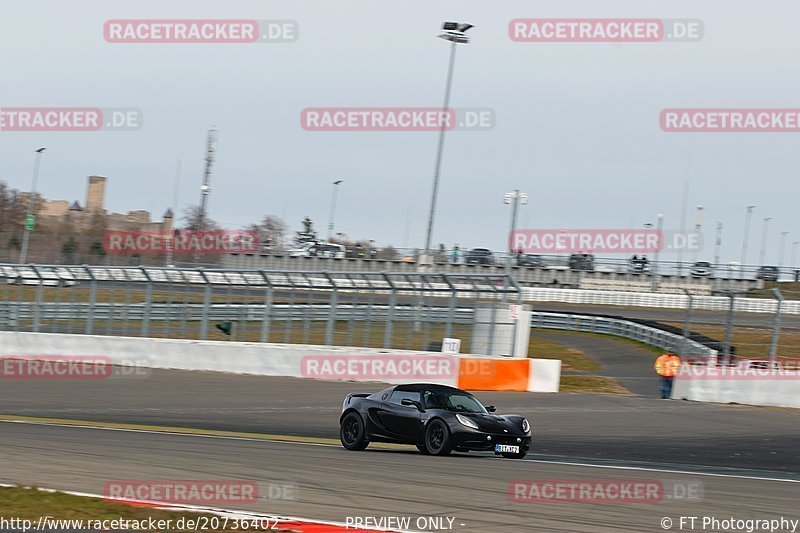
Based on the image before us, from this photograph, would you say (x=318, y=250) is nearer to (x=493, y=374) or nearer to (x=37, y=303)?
(x=37, y=303)

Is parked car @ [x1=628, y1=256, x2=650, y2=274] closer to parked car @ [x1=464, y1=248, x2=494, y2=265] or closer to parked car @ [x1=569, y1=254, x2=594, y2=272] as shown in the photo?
parked car @ [x1=569, y1=254, x2=594, y2=272]

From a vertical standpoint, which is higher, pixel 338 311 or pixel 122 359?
pixel 338 311

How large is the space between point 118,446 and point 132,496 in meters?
4.69

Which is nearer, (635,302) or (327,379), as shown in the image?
(327,379)

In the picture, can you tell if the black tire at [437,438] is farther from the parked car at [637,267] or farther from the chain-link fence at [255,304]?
the parked car at [637,267]

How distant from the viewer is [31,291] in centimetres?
2866

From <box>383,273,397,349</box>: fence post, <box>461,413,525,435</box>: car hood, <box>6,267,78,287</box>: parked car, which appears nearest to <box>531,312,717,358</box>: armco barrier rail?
<box>383,273,397,349</box>: fence post

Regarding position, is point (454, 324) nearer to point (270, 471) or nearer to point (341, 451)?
point (341, 451)

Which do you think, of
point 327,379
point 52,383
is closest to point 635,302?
point 327,379

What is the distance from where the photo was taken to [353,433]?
579 inches

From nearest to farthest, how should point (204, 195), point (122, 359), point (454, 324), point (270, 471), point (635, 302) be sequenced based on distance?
1. point (270, 471)
2. point (454, 324)
3. point (122, 359)
4. point (635, 302)
5. point (204, 195)

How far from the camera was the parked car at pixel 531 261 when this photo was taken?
193ft

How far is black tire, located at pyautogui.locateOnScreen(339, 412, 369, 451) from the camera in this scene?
14570mm

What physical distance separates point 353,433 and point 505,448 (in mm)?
2350
